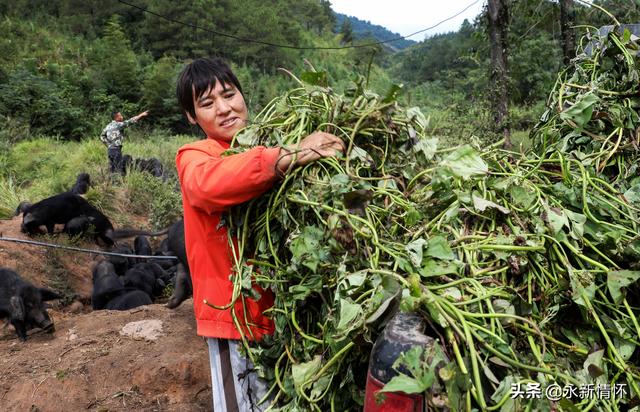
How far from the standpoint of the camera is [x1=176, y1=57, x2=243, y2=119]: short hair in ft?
6.36

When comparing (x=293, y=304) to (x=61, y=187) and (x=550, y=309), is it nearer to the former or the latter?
(x=550, y=309)

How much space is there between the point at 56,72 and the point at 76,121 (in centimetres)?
471

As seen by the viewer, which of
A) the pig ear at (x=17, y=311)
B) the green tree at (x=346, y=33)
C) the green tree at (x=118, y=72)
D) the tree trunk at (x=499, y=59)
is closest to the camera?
the pig ear at (x=17, y=311)

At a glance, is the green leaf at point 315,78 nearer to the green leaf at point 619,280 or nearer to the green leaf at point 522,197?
the green leaf at point 522,197

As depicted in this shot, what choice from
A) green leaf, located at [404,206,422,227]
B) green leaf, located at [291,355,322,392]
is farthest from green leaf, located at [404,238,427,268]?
green leaf, located at [291,355,322,392]

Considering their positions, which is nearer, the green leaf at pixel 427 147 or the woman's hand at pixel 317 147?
the woman's hand at pixel 317 147

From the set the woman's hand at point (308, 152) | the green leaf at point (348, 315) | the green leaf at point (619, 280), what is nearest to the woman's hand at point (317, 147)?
the woman's hand at point (308, 152)

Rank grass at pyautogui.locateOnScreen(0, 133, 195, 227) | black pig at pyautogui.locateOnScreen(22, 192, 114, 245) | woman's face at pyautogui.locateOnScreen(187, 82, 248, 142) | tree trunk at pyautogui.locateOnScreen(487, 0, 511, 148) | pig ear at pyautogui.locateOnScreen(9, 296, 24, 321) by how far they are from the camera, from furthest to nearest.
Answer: grass at pyautogui.locateOnScreen(0, 133, 195, 227)
tree trunk at pyautogui.locateOnScreen(487, 0, 511, 148)
black pig at pyautogui.locateOnScreen(22, 192, 114, 245)
pig ear at pyautogui.locateOnScreen(9, 296, 24, 321)
woman's face at pyautogui.locateOnScreen(187, 82, 248, 142)

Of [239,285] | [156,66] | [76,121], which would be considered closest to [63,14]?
[156,66]

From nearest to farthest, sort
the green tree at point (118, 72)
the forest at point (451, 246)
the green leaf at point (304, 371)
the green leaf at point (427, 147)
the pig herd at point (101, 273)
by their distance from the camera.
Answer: the forest at point (451, 246) → the green leaf at point (304, 371) → the green leaf at point (427, 147) → the pig herd at point (101, 273) → the green tree at point (118, 72)

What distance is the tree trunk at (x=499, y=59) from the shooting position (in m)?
8.57

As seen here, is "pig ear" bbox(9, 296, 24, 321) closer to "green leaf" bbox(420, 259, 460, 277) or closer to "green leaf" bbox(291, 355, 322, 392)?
"green leaf" bbox(291, 355, 322, 392)

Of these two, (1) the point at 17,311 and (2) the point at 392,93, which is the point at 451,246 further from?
(1) the point at 17,311

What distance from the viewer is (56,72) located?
24.1 m
